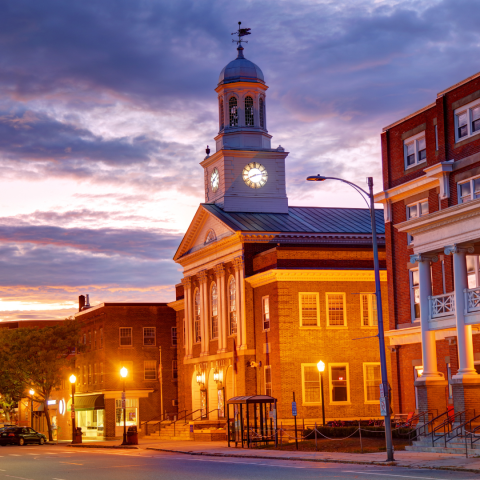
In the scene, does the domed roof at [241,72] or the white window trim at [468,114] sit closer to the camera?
the white window trim at [468,114]

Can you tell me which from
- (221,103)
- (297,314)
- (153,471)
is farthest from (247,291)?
(153,471)

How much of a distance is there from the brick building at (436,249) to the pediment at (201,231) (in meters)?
17.0

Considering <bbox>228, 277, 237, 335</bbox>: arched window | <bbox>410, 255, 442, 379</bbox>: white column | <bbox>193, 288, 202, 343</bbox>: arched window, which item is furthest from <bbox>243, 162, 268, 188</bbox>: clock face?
<bbox>410, 255, 442, 379</bbox>: white column

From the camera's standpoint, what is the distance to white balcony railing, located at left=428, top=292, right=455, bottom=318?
3359cm

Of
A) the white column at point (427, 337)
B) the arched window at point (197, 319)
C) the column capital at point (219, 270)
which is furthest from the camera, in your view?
the arched window at point (197, 319)

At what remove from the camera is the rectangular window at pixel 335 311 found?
54.8 metres

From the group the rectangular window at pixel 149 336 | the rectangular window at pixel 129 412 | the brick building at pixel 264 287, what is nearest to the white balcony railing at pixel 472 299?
the brick building at pixel 264 287

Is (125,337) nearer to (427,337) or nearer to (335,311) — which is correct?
(335,311)

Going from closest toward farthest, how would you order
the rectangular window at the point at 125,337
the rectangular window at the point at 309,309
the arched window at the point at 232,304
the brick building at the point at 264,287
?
the brick building at the point at 264,287, the rectangular window at the point at 309,309, the arched window at the point at 232,304, the rectangular window at the point at 125,337

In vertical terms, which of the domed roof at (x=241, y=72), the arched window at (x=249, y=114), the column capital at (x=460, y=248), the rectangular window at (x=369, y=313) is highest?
the domed roof at (x=241, y=72)

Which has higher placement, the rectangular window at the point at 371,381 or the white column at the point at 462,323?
the white column at the point at 462,323

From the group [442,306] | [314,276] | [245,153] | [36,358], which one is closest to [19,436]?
[36,358]

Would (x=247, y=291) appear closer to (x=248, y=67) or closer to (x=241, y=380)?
(x=241, y=380)

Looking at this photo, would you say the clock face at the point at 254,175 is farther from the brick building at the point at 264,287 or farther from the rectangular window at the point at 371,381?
the rectangular window at the point at 371,381
